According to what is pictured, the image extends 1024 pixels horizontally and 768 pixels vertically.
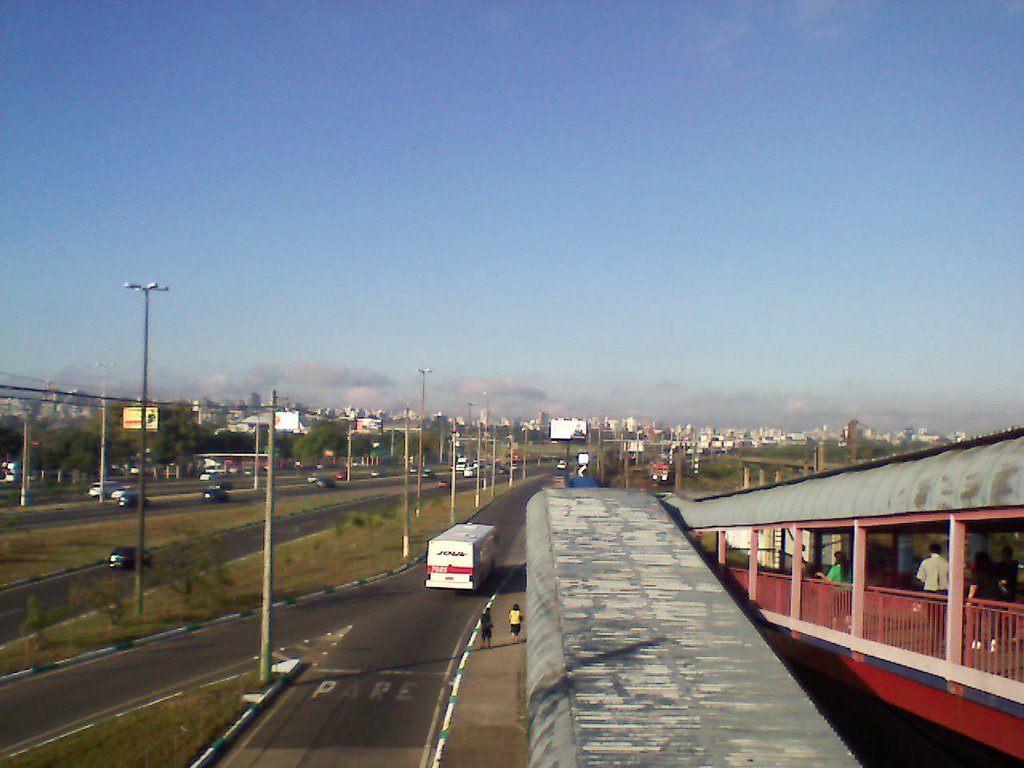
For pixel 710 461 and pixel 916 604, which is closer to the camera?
pixel 916 604

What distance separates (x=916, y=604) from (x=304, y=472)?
11059 centimetres

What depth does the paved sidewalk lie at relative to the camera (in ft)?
52.7

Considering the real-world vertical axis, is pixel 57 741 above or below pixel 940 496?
below

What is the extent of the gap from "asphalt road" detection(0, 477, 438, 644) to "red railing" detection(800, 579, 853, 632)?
2167cm

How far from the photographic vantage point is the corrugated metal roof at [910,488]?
9.73 meters

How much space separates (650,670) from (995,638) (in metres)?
4.13

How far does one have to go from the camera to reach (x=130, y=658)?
23.2 m

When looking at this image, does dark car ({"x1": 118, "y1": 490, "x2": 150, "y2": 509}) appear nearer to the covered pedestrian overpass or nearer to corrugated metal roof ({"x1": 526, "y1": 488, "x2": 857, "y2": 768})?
corrugated metal roof ({"x1": 526, "y1": 488, "x2": 857, "y2": 768})

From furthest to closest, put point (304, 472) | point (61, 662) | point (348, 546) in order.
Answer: point (304, 472) < point (348, 546) < point (61, 662)

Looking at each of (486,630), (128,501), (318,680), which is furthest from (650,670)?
(128,501)

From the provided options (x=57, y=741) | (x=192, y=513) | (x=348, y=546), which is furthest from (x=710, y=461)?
(x=57, y=741)

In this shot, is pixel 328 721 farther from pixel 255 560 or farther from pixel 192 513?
pixel 192 513

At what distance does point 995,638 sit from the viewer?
9.66 meters

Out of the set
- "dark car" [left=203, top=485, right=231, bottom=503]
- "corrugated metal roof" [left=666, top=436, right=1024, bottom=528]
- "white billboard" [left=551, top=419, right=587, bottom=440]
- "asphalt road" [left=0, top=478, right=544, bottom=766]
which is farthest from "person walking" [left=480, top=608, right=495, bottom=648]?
"white billboard" [left=551, top=419, right=587, bottom=440]
